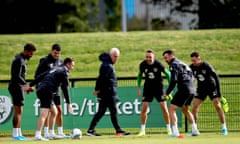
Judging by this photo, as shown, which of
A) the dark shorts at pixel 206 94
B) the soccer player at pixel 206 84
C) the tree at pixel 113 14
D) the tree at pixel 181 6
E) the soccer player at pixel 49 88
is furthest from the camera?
the tree at pixel 113 14

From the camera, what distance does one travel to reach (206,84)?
2331 centimetres

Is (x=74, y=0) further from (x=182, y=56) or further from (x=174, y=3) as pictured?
(x=182, y=56)

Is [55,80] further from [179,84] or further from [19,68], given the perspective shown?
[179,84]

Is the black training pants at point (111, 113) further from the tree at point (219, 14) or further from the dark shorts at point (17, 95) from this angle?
the tree at point (219, 14)

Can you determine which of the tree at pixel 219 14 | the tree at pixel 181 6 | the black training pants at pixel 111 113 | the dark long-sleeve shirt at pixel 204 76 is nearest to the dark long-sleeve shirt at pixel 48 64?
the black training pants at pixel 111 113

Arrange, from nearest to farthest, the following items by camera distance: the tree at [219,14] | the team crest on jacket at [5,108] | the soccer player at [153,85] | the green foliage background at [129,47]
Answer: the soccer player at [153,85], the team crest on jacket at [5,108], the green foliage background at [129,47], the tree at [219,14]

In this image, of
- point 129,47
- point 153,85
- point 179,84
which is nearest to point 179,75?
point 179,84

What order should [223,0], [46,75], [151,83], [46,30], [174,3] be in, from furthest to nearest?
[46,30] → [174,3] → [223,0] → [151,83] → [46,75]

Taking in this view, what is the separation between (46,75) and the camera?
21.2m

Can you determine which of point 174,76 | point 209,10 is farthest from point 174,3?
point 174,76

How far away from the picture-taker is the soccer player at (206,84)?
74.8 ft

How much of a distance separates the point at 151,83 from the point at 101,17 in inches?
2879

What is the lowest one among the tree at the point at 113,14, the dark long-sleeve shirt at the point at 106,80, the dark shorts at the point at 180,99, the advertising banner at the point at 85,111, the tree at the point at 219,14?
the advertising banner at the point at 85,111

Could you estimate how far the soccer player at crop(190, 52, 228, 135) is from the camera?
22.8 metres
